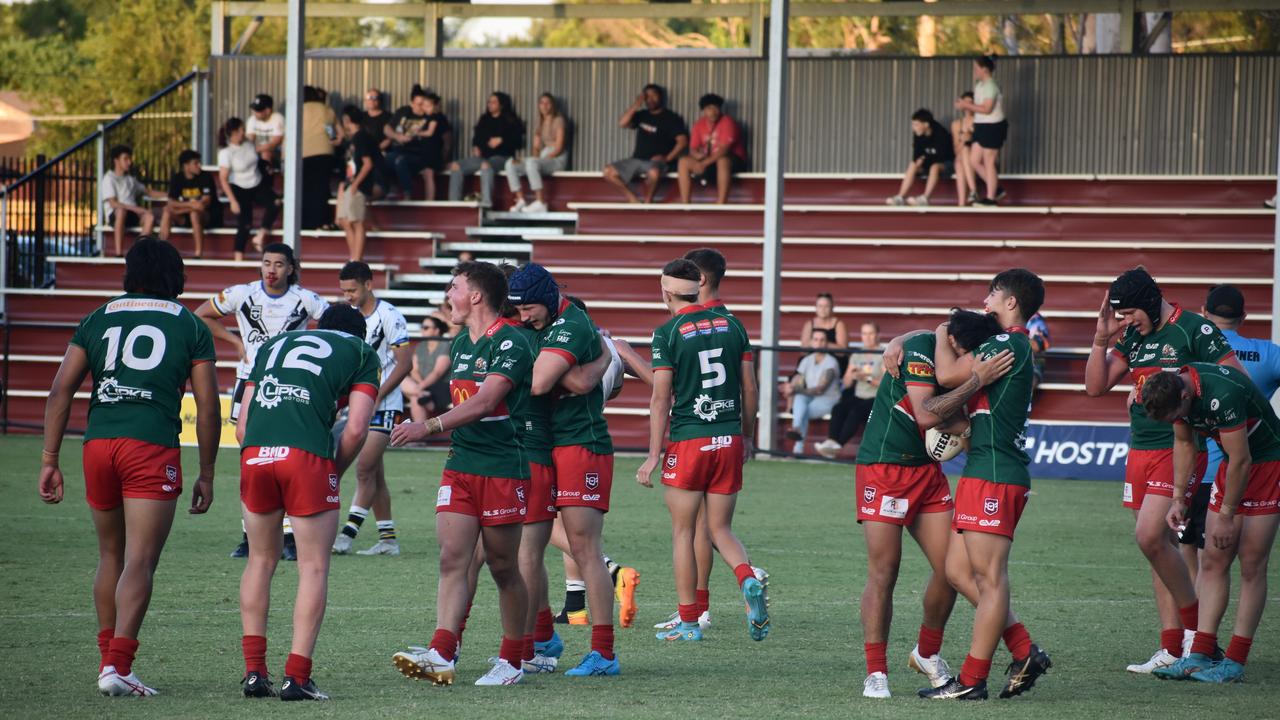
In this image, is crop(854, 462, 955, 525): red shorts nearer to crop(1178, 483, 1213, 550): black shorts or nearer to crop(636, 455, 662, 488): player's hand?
crop(636, 455, 662, 488): player's hand

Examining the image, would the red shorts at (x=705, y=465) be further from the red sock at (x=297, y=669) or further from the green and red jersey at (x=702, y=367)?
the red sock at (x=297, y=669)

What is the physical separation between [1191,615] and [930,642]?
58.6 inches

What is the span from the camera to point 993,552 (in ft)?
21.7

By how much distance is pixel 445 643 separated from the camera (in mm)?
6707

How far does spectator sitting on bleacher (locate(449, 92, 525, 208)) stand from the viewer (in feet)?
→ 75.6

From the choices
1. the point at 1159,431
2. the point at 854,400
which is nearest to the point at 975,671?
the point at 1159,431

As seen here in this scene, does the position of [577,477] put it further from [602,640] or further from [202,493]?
[202,493]

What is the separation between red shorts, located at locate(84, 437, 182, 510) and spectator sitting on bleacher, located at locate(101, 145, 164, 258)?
54.8ft

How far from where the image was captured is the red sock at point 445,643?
6699mm

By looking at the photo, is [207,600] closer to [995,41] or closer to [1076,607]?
[1076,607]

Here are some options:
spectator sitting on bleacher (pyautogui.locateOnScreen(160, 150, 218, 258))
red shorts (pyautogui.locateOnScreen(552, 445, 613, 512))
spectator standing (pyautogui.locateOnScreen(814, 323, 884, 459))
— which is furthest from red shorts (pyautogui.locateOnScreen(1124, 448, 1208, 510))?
spectator sitting on bleacher (pyautogui.locateOnScreen(160, 150, 218, 258))

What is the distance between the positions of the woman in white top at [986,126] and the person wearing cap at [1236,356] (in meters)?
12.7

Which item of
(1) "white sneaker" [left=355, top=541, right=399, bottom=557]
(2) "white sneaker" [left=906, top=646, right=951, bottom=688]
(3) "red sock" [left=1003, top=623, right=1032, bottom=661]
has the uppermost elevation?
(3) "red sock" [left=1003, top=623, right=1032, bottom=661]

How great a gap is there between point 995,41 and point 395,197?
60.9ft
